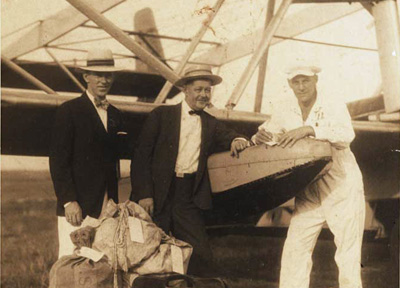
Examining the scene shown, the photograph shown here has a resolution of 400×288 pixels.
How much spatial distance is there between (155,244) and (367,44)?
5616 mm

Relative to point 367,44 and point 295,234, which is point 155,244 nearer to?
point 295,234

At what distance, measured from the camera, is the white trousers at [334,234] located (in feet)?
11.5

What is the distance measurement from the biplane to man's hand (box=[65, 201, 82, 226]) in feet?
3.09

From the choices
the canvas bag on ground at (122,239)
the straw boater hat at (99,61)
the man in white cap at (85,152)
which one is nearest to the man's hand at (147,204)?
the man in white cap at (85,152)

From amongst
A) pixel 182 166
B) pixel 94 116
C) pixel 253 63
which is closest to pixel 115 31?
pixel 94 116

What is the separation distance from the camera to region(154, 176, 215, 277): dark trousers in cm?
336

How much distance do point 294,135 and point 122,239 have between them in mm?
1185

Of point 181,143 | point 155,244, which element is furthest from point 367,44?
point 155,244

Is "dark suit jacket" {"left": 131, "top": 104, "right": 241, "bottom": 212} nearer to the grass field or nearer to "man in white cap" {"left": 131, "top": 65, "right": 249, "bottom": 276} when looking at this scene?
"man in white cap" {"left": 131, "top": 65, "right": 249, "bottom": 276}

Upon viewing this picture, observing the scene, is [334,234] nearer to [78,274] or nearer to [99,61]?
[78,274]

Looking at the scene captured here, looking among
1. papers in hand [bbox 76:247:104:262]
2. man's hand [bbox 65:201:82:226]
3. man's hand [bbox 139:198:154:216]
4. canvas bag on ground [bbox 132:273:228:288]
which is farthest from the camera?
man's hand [bbox 139:198:154:216]

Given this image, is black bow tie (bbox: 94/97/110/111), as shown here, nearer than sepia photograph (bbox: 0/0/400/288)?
No

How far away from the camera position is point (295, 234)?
12.0 feet

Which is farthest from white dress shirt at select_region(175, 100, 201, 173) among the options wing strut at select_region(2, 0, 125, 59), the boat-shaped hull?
wing strut at select_region(2, 0, 125, 59)
